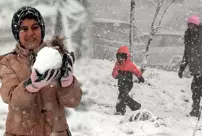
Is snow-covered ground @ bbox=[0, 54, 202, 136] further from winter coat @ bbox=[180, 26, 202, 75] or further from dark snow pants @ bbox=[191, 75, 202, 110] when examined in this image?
winter coat @ bbox=[180, 26, 202, 75]

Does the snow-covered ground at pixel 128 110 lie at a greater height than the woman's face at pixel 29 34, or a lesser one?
lesser

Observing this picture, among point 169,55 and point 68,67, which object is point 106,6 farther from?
point 68,67

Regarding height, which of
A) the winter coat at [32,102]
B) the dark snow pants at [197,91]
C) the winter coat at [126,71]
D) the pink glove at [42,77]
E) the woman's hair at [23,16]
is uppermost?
the woman's hair at [23,16]

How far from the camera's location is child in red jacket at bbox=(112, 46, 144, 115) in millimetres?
6539

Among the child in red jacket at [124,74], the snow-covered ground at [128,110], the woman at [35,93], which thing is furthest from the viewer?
the child in red jacket at [124,74]

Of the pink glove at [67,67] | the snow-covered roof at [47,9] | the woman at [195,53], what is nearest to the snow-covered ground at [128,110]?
the woman at [195,53]

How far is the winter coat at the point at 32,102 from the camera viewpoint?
2.22 meters

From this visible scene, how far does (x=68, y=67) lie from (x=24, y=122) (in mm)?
480

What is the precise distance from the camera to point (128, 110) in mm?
7324

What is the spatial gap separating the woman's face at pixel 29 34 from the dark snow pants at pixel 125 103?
451cm

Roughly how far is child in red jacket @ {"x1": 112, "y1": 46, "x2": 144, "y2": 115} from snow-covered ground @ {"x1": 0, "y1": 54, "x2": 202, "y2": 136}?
0.23 meters

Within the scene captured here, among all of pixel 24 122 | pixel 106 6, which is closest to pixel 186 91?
pixel 106 6

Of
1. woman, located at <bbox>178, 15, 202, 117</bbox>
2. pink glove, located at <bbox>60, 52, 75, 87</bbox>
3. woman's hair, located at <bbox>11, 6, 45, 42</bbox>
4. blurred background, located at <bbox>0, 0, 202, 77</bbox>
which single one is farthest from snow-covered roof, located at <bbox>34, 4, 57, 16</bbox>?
pink glove, located at <bbox>60, 52, 75, 87</bbox>

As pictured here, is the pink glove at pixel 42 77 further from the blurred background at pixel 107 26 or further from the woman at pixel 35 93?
the blurred background at pixel 107 26
